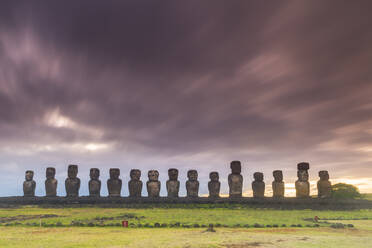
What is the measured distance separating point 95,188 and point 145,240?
19.7m

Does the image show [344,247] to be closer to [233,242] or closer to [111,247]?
[233,242]

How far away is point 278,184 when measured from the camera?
28.5 metres

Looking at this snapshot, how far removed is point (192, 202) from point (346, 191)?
18.3 metres

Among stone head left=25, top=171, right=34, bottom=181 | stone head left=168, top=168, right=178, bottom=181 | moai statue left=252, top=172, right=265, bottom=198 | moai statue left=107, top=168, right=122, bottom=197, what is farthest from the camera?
stone head left=168, top=168, right=178, bottom=181

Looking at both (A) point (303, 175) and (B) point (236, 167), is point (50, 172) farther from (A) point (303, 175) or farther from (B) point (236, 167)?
(A) point (303, 175)

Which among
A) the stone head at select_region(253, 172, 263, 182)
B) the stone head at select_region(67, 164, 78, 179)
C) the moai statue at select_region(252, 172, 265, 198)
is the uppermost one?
the stone head at select_region(67, 164, 78, 179)

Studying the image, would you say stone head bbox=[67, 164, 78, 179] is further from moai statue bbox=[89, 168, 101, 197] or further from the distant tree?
the distant tree

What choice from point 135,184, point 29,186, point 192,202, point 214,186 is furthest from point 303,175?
point 29,186

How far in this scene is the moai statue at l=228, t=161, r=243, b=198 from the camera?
90.5 feet

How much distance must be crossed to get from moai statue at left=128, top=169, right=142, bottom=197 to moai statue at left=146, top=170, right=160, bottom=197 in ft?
2.30

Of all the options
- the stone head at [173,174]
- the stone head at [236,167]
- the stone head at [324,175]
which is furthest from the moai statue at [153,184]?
the stone head at [324,175]

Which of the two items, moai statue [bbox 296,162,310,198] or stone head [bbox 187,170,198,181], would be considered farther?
moai statue [bbox 296,162,310,198]

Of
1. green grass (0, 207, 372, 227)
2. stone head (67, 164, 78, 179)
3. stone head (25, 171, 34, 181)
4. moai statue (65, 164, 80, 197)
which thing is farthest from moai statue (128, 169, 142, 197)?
green grass (0, 207, 372, 227)

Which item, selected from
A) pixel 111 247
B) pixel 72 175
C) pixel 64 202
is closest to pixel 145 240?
pixel 111 247
